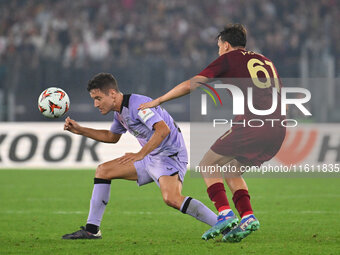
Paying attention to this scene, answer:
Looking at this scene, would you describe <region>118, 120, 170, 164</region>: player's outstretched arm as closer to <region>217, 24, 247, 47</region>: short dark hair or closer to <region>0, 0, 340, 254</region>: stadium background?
<region>0, 0, 340, 254</region>: stadium background

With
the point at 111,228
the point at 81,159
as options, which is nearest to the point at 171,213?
the point at 111,228

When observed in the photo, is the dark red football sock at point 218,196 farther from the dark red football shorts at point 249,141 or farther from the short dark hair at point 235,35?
the short dark hair at point 235,35

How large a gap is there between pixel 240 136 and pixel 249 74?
0.52 m

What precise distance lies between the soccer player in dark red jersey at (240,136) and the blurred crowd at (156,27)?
10.3 meters

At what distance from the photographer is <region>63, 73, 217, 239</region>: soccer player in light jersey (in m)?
5.98

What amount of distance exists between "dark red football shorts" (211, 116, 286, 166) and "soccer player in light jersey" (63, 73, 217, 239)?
1.66 feet

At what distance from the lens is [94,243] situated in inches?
238

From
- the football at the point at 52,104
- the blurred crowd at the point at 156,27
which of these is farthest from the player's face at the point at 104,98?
the blurred crowd at the point at 156,27

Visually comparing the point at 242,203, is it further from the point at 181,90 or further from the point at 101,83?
the point at 101,83

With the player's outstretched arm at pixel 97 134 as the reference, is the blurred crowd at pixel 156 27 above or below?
above

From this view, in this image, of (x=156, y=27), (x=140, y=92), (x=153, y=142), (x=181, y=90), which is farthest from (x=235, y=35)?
(x=156, y=27)

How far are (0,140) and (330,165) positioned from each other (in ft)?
21.2

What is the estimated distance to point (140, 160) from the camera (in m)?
5.96

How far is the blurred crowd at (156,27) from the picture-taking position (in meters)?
17.5
